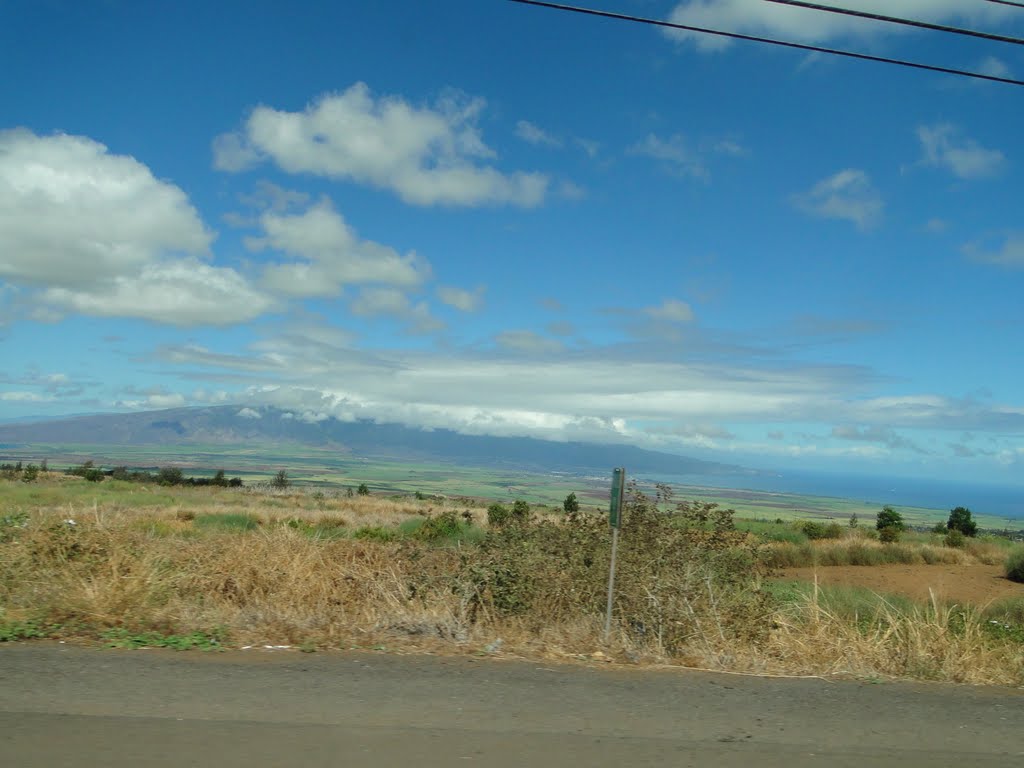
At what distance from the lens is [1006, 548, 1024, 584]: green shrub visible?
26.8 meters

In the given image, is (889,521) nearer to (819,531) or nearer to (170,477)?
(819,531)

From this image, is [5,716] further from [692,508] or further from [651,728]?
[692,508]

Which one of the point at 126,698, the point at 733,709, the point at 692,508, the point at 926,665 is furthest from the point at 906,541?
the point at 126,698

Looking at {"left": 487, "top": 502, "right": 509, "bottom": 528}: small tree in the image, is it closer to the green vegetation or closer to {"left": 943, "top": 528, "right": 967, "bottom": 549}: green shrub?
the green vegetation

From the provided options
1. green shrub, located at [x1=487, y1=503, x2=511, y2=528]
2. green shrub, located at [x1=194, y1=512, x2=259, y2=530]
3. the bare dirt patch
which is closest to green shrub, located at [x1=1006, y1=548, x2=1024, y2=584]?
the bare dirt patch

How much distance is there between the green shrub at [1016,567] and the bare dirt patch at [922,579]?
28cm

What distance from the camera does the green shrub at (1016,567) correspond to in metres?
26.8

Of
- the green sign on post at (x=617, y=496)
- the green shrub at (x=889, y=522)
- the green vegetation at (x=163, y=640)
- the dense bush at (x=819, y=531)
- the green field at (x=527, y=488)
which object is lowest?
the green field at (x=527, y=488)

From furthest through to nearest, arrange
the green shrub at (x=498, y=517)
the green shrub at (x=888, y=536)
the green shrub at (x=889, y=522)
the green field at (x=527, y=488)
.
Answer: the green field at (x=527, y=488), the green shrub at (x=889, y=522), the green shrub at (x=888, y=536), the green shrub at (x=498, y=517)

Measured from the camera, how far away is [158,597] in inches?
339

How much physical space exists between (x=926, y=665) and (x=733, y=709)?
2.67 meters

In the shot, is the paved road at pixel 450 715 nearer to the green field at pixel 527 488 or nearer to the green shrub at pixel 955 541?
the green field at pixel 527 488

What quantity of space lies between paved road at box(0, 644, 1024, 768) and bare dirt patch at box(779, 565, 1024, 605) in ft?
56.4

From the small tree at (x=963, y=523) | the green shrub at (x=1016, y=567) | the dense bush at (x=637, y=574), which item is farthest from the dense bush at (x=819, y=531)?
the dense bush at (x=637, y=574)
